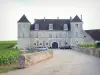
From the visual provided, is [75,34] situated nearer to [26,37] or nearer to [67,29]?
[67,29]

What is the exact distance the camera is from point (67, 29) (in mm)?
100500

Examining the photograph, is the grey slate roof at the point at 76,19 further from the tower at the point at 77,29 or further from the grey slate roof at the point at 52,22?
the grey slate roof at the point at 52,22

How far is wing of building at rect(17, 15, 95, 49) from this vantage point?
96.9 metres

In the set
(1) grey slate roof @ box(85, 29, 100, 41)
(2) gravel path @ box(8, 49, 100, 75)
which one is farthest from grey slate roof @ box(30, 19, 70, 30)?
(2) gravel path @ box(8, 49, 100, 75)

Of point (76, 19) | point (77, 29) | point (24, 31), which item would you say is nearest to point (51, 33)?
point (77, 29)

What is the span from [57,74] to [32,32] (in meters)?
82.8

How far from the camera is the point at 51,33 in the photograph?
9969 centimetres

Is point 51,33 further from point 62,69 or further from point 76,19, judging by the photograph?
point 62,69

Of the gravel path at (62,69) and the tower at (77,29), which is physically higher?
the tower at (77,29)

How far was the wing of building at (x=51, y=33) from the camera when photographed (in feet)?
318

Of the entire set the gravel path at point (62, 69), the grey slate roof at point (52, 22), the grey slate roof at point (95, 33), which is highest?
the grey slate roof at point (52, 22)

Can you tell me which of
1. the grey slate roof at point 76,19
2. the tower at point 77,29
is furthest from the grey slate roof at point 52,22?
the tower at point 77,29

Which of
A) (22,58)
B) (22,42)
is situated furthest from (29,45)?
(22,58)

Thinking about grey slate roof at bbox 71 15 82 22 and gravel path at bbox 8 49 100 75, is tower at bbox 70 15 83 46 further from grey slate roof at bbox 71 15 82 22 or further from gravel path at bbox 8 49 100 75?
gravel path at bbox 8 49 100 75
